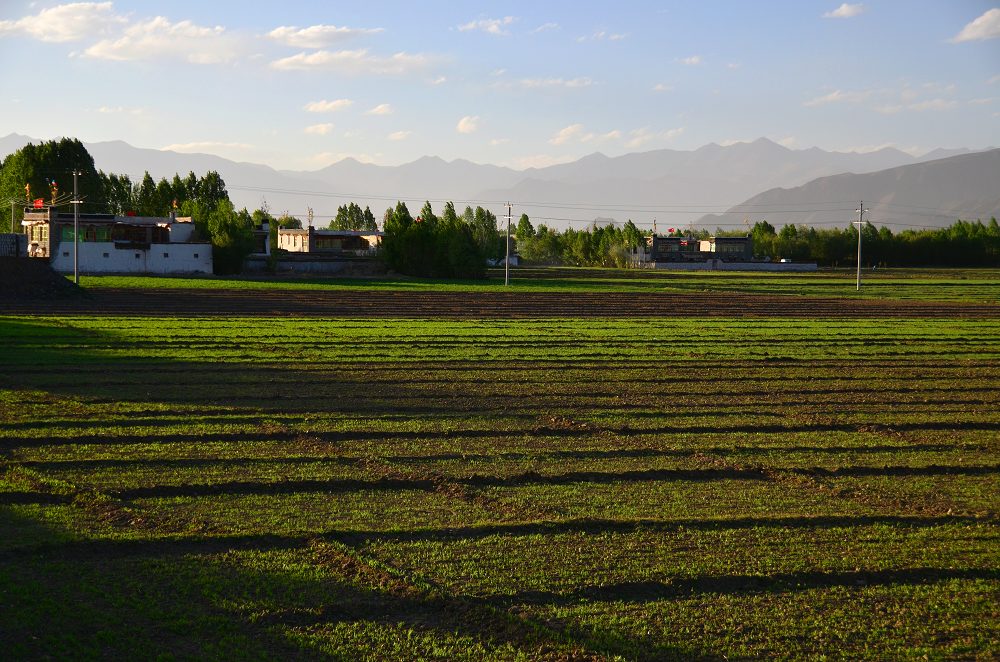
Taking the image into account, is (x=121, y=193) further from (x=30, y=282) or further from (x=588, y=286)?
(x=30, y=282)

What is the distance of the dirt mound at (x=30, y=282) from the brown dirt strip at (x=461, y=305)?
1283 mm

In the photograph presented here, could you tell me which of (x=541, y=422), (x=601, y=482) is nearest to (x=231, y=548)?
(x=601, y=482)

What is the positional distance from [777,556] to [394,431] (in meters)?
7.72

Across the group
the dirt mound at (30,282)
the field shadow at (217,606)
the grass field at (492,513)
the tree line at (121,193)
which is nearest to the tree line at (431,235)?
the tree line at (121,193)

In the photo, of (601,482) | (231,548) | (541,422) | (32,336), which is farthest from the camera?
(32,336)

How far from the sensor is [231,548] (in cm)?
1030

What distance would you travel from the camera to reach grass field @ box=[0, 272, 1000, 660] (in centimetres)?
843

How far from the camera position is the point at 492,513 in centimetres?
1174

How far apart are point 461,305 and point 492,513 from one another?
3679cm

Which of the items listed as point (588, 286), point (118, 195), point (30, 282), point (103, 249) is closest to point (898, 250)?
point (588, 286)

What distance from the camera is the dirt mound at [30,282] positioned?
154 feet

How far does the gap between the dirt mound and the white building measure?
24.2 m

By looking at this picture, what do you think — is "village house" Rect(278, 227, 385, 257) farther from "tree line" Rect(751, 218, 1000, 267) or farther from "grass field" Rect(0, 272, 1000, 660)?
"grass field" Rect(0, 272, 1000, 660)

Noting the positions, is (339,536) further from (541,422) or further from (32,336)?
(32,336)
